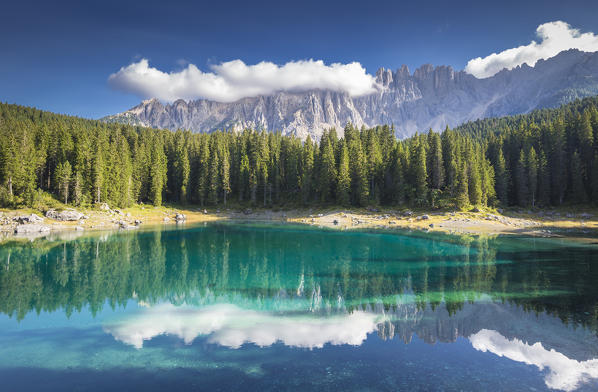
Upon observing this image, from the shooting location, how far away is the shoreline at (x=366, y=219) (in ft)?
169

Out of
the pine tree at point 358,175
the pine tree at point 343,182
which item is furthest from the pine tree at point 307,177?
the pine tree at point 358,175

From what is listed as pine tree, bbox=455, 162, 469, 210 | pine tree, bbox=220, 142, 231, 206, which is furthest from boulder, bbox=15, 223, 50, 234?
pine tree, bbox=455, 162, 469, 210

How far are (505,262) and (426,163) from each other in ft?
Result: 175

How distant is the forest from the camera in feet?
210

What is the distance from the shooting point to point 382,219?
67.8 metres

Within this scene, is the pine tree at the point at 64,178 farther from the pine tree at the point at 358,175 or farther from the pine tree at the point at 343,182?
the pine tree at the point at 358,175

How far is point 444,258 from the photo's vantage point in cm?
3025

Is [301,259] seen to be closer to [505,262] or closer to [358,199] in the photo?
[505,262]

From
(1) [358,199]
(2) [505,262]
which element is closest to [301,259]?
(2) [505,262]

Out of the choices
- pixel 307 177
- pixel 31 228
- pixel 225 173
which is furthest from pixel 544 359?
pixel 225 173

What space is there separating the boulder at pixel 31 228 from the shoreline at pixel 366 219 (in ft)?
1.15

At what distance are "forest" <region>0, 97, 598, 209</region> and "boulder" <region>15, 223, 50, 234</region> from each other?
30.1 ft

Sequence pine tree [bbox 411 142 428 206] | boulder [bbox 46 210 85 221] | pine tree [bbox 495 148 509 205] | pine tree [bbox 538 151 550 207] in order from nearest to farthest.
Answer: boulder [bbox 46 210 85 221], pine tree [bbox 411 142 428 206], pine tree [bbox 538 151 550 207], pine tree [bbox 495 148 509 205]

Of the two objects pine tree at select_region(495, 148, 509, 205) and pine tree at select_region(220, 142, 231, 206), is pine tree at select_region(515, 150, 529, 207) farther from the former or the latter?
pine tree at select_region(220, 142, 231, 206)
